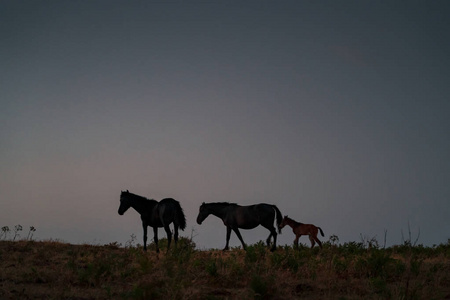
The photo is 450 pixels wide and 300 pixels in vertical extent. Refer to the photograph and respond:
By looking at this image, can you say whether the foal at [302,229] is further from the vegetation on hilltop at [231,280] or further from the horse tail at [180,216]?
the vegetation on hilltop at [231,280]

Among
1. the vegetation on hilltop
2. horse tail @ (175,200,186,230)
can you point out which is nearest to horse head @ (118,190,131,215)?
horse tail @ (175,200,186,230)

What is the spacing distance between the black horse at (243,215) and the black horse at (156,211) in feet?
11.4

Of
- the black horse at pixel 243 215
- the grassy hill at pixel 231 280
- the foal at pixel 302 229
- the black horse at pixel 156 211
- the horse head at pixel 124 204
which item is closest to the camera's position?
the grassy hill at pixel 231 280

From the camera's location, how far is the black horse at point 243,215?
61.1 ft

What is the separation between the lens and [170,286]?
23.4ft

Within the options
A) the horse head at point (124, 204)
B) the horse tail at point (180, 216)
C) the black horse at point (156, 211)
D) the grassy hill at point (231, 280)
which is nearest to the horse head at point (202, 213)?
the black horse at point (156, 211)

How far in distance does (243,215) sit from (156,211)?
14.8ft

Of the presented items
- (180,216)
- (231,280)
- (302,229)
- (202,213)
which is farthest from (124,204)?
(231,280)

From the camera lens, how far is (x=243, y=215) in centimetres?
1905

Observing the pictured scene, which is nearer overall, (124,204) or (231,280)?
(231,280)

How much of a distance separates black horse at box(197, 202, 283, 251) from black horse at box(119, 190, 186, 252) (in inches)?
137

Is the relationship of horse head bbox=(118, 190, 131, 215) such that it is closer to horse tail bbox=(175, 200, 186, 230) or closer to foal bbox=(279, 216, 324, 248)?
horse tail bbox=(175, 200, 186, 230)

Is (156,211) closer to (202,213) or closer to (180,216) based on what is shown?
(180,216)

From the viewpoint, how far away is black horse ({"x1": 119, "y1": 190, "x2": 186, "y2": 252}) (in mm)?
16172
